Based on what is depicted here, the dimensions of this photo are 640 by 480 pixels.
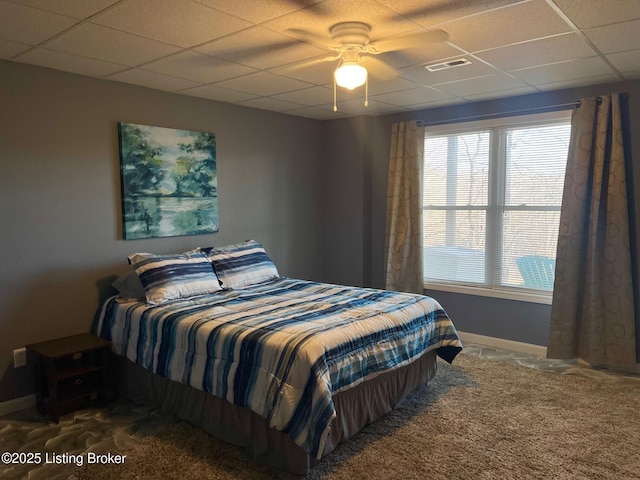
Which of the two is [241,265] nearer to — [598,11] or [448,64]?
[448,64]

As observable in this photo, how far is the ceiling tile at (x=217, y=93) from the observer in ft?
12.7

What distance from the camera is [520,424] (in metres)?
2.97

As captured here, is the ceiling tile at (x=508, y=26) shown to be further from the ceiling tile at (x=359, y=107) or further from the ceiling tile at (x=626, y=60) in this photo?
the ceiling tile at (x=359, y=107)

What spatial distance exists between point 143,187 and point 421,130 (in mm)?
2732

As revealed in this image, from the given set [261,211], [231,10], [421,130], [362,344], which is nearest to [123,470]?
[362,344]

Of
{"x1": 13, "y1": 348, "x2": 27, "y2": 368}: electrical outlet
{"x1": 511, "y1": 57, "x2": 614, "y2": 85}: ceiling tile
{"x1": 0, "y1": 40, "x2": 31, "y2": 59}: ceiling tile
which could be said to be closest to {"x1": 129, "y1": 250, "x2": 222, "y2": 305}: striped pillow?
{"x1": 13, "y1": 348, "x2": 27, "y2": 368}: electrical outlet

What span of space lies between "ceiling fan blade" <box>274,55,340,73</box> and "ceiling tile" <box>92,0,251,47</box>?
61cm

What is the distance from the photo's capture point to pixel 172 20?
2.42 meters

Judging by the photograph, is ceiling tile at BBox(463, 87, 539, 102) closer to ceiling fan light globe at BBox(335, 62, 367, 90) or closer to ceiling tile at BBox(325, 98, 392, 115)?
ceiling tile at BBox(325, 98, 392, 115)

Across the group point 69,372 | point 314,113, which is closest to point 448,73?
point 314,113

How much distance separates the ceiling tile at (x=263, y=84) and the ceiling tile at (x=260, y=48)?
1.10 ft

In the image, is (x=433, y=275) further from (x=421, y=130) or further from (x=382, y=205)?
(x=421, y=130)

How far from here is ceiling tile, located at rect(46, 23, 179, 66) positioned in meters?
2.60

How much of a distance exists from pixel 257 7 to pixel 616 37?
2.03 metres
